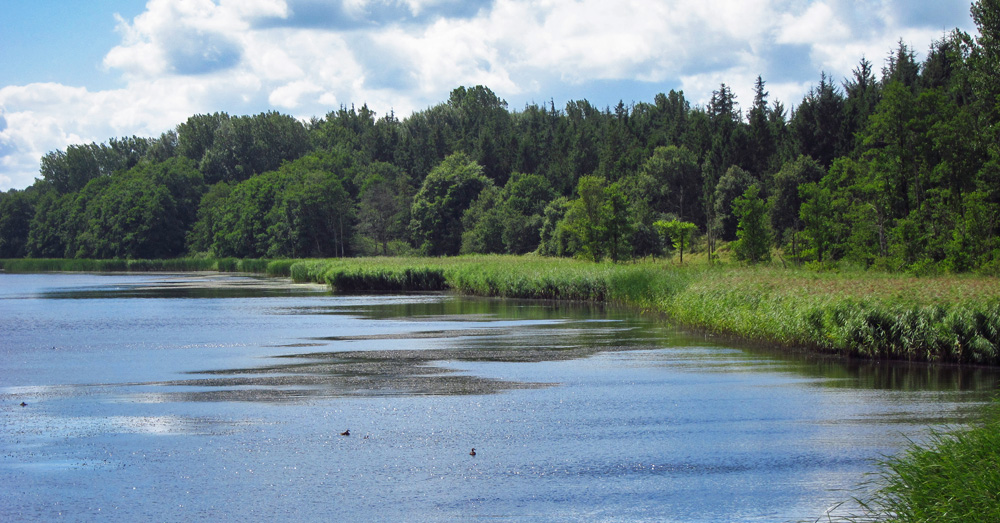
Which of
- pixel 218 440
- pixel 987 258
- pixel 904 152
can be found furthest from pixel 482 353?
pixel 904 152

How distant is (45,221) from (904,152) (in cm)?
14321

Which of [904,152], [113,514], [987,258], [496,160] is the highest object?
[496,160]

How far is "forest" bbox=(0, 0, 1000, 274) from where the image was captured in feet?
166

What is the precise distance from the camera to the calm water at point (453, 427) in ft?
38.6

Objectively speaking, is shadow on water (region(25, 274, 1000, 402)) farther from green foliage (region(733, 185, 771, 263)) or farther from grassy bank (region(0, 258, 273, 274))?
grassy bank (region(0, 258, 273, 274))

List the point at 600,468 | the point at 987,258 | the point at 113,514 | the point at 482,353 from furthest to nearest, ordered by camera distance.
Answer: the point at 987,258, the point at 482,353, the point at 600,468, the point at 113,514

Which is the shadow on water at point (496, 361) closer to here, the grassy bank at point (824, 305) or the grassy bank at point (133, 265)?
the grassy bank at point (824, 305)

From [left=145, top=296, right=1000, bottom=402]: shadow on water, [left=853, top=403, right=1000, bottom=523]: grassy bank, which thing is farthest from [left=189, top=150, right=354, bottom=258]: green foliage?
[left=853, top=403, right=1000, bottom=523]: grassy bank

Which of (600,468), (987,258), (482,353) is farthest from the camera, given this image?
(987,258)

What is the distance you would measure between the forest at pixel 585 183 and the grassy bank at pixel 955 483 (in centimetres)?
3653

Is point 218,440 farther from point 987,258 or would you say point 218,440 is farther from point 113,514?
point 987,258

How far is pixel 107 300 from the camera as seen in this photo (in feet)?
191

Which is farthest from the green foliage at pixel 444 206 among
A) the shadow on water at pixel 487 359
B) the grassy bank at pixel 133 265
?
Answer: the shadow on water at pixel 487 359

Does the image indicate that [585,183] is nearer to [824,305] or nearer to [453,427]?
[824,305]
